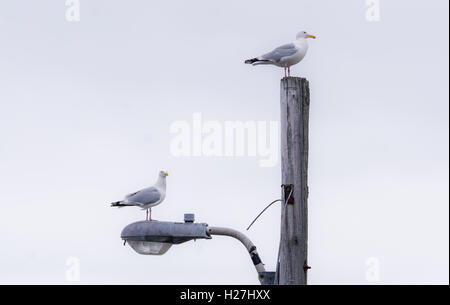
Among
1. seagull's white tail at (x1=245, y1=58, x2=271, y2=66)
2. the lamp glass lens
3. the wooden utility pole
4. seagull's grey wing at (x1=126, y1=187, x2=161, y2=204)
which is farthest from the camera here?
seagull's grey wing at (x1=126, y1=187, x2=161, y2=204)

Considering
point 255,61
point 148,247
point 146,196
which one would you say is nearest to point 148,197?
point 146,196

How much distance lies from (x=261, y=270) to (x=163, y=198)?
5.57m

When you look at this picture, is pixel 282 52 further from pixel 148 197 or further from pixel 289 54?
pixel 148 197

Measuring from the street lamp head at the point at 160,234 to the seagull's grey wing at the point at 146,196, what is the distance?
3982mm

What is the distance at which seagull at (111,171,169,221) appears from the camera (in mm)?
13750

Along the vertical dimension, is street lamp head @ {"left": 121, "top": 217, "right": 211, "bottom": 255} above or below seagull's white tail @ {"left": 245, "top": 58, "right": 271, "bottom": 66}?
below

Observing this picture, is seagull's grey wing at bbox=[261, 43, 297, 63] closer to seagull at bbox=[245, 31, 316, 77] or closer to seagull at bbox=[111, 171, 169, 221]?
seagull at bbox=[245, 31, 316, 77]

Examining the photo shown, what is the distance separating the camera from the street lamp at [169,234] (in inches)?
375

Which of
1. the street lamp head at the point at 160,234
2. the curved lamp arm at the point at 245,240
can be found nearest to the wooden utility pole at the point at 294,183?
the curved lamp arm at the point at 245,240

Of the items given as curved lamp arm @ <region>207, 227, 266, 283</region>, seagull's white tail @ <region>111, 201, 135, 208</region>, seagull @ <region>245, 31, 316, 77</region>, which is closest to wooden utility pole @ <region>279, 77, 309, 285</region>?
curved lamp arm @ <region>207, 227, 266, 283</region>

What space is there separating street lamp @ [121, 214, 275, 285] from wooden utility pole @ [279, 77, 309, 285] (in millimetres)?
1252

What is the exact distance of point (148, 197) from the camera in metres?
14.1
